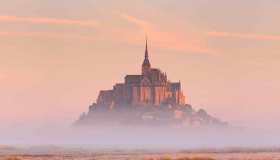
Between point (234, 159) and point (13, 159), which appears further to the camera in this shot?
point (234, 159)

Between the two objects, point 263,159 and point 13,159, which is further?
point 263,159

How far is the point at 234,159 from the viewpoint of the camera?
319 feet

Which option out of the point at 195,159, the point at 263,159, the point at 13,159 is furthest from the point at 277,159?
the point at 13,159

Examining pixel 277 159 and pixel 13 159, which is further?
pixel 277 159

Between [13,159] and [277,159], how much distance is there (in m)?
30.0

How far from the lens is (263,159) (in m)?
94.9

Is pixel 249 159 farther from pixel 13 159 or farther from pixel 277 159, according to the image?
pixel 13 159

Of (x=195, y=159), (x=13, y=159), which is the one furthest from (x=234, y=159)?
(x=13, y=159)

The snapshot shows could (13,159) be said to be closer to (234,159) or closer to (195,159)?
(195,159)

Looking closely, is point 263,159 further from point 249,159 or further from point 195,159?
point 195,159

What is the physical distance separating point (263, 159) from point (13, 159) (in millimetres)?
29600

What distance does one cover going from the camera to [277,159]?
9288cm

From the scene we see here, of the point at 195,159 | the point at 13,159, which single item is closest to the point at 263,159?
the point at 195,159

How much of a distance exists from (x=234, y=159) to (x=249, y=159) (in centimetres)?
299
